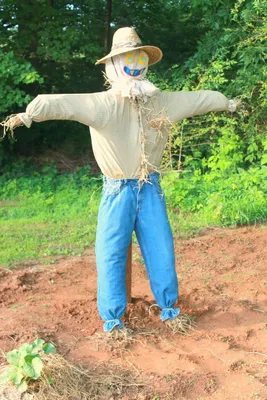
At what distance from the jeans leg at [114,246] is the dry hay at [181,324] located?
0.37 metres

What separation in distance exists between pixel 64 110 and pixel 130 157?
537 mm

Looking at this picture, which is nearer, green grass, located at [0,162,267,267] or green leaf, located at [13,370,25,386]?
green leaf, located at [13,370,25,386]

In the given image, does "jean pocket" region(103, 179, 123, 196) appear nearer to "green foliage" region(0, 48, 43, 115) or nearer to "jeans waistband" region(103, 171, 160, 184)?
"jeans waistband" region(103, 171, 160, 184)

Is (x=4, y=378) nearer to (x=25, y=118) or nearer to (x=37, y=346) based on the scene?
(x=37, y=346)

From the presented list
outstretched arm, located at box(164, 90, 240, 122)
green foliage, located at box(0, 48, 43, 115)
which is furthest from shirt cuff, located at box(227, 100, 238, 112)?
green foliage, located at box(0, 48, 43, 115)

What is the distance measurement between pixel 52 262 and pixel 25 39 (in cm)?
519

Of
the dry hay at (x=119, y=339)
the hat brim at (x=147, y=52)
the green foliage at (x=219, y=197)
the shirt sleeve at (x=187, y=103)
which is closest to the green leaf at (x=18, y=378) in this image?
the dry hay at (x=119, y=339)

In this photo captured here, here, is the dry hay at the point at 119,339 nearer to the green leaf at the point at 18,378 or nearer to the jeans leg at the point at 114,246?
the jeans leg at the point at 114,246

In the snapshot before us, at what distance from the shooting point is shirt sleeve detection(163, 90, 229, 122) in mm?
3654

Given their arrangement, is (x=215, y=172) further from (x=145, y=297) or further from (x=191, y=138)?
(x=145, y=297)

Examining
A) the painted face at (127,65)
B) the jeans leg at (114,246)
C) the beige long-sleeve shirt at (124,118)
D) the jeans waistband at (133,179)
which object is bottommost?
the jeans leg at (114,246)

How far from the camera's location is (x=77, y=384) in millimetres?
2971

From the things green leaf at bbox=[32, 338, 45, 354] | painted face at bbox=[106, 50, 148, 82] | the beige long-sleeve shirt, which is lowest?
green leaf at bbox=[32, 338, 45, 354]

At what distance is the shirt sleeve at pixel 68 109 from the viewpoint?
10.4 feet
